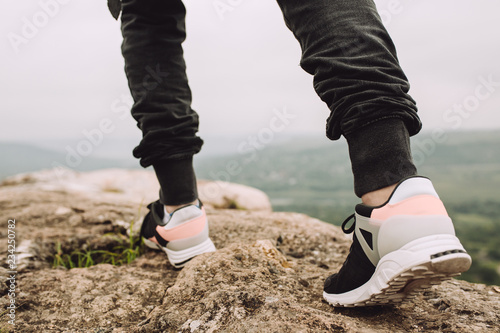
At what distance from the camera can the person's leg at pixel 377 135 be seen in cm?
113

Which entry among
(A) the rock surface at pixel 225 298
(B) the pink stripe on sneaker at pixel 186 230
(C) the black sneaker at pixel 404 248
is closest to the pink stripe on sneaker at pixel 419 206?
(C) the black sneaker at pixel 404 248

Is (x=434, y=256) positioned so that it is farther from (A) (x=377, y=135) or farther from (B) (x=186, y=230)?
(B) (x=186, y=230)

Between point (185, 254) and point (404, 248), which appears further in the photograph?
point (185, 254)

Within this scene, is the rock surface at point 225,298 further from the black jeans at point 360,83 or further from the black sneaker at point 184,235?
the black jeans at point 360,83

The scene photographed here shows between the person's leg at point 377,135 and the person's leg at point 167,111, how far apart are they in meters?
0.92

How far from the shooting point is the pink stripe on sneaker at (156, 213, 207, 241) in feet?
6.63

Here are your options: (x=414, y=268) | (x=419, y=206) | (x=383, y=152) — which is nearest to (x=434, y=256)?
(x=414, y=268)

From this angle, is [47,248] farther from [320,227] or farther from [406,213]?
[406,213]

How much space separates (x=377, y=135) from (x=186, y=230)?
1339 mm

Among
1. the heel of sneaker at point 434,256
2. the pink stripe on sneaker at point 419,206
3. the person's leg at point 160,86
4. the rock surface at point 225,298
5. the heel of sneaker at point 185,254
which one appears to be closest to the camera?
the heel of sneaker at point 434,256

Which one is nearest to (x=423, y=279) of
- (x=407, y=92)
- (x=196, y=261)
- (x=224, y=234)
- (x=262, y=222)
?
(x=407, y=92)

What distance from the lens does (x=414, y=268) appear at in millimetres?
1070
